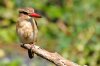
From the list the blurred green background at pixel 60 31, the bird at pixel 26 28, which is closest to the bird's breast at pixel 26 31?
the bird at pixel 26 28

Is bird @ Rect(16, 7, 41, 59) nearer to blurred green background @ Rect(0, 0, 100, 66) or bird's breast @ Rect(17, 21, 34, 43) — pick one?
bird's breast @ Rect(17, 21, 34, 43)

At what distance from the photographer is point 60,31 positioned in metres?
7.66

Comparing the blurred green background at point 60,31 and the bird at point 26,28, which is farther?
the blurred green background at point 60,31

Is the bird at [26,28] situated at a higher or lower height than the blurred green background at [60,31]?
higher

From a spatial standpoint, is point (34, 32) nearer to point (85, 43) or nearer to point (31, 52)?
point (31, 52)

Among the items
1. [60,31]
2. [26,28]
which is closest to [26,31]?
[26,28]

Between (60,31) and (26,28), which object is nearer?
(26,28)

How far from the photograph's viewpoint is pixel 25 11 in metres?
4.80

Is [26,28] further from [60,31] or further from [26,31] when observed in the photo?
[60,31]

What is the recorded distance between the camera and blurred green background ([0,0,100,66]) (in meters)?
6.88

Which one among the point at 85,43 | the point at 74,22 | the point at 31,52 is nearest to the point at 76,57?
the point at 85,43

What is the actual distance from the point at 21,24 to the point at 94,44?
240cm

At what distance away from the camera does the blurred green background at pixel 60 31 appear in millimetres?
6875

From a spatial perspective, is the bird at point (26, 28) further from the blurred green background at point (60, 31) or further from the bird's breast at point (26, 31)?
the blurred green background at point (60, 31)
